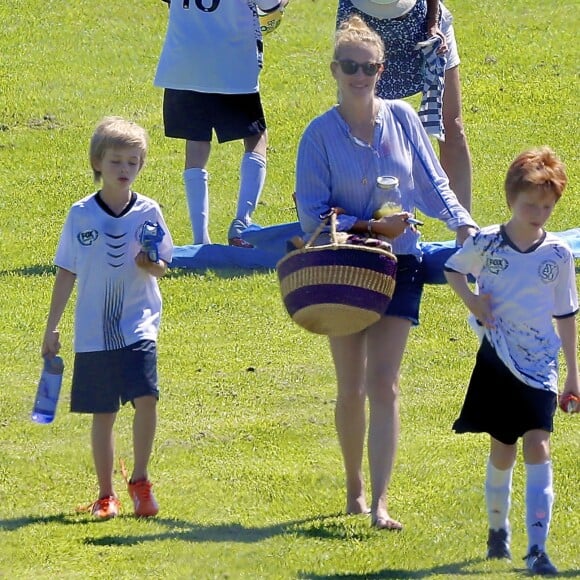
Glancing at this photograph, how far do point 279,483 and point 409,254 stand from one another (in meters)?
1.29

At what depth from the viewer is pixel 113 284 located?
5.89m

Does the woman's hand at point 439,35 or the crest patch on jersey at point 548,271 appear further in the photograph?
the woman's hand at point 439,35

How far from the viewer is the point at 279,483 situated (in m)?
6.44

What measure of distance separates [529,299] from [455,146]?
428cm

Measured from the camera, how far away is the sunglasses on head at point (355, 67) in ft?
18.5

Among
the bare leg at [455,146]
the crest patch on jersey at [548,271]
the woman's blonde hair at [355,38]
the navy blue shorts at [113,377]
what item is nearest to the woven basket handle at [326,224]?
the woman's blonde hair at [355,38]

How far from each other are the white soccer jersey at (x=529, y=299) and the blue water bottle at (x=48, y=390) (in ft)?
5.98

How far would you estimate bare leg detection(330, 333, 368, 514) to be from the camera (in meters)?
5.87

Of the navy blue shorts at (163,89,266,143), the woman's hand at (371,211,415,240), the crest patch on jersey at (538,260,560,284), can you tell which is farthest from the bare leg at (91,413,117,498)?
the navy blue shorts at (163,89,266,143)

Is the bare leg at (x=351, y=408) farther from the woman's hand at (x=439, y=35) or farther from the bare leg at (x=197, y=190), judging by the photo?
the bare leg at (x=197, y=190)

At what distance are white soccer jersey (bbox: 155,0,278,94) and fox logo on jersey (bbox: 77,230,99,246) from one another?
396cm

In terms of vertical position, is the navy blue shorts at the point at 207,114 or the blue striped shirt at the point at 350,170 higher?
the navy blue shorts at the point at 207,114

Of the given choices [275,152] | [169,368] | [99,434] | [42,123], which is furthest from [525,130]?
[99,434]

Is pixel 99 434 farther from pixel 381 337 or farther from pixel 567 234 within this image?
pixel 567 234
